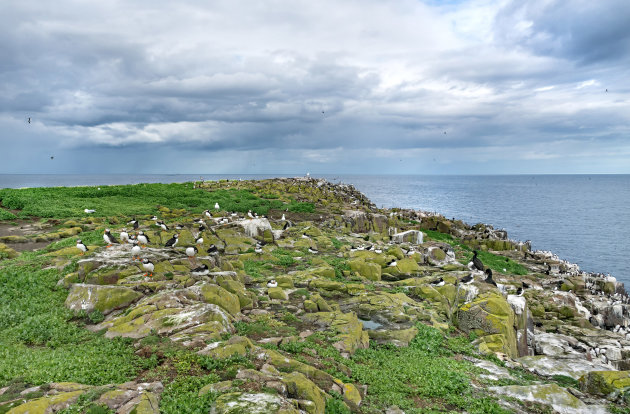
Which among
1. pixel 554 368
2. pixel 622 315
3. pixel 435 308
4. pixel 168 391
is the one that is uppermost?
pixel 168 391

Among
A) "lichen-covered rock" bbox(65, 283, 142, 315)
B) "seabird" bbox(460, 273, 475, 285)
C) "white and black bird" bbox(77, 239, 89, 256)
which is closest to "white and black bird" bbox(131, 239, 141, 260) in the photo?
"white and black bird" bbox(77, 239, 89, 256)

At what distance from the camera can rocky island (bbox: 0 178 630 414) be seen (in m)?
8.47

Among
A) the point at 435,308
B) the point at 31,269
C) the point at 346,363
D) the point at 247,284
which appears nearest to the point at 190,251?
the point at 247,284

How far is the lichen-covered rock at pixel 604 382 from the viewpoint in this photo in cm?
1214

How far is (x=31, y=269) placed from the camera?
16.8 metres

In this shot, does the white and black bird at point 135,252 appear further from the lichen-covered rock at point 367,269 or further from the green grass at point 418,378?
the lichen-covered rock at point 367,269

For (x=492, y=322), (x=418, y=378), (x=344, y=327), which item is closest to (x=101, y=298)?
(x=344, y=327)

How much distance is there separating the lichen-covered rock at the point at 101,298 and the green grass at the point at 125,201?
2220 cm

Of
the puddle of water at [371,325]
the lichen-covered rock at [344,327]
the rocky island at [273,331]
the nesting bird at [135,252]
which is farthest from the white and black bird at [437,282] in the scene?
the nesting bird at [135,252]

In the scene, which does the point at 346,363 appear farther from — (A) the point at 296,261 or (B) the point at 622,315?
(B) the point at 622,315

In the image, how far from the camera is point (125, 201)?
138 feet

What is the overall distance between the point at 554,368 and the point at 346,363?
973 centimetres

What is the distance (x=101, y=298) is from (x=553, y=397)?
52.2ft

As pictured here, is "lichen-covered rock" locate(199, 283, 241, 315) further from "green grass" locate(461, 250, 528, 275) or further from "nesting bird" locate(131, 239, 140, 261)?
"green grass" locate(461, 250, 528, 275)
